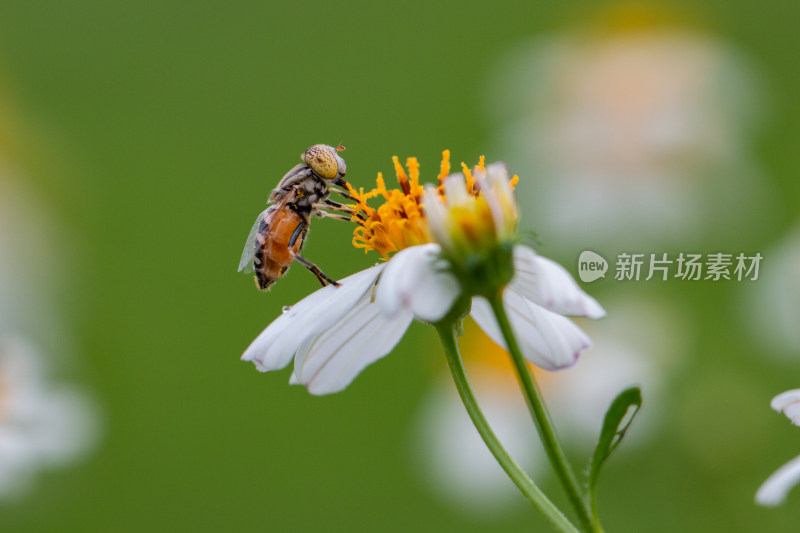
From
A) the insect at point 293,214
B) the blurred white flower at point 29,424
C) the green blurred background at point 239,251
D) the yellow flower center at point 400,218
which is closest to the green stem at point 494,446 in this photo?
the yellow flower center at point 400,218

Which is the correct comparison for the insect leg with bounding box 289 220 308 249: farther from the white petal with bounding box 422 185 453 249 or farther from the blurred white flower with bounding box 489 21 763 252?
the blurred white flower with bounding box 489 21 763 252

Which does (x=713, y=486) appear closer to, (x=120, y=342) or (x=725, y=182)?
(x=725, y=182)

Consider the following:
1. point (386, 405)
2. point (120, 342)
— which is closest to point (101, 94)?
point (120, 342)

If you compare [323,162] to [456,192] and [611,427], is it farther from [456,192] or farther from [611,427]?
[611,427]

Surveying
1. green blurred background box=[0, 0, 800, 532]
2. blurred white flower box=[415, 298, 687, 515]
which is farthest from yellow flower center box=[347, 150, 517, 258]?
blurred white flower box=[415, 298, 687, 515]

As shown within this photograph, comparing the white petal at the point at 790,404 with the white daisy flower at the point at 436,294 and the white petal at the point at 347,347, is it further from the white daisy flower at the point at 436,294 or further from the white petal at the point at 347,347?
the white petal at the point at 347,347
